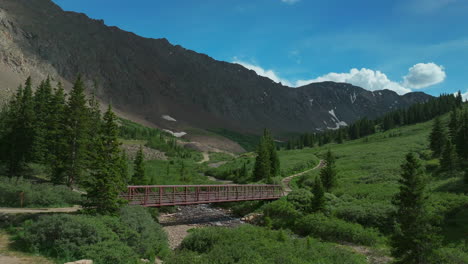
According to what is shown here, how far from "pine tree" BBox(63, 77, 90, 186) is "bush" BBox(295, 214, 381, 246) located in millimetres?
25574

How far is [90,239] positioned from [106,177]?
6.48m

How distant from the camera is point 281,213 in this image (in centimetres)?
3466

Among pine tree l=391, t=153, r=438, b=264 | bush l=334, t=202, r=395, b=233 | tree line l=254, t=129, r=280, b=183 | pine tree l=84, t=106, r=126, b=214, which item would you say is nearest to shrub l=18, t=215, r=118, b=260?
pine tree l=84, t=106, r=126, b=214

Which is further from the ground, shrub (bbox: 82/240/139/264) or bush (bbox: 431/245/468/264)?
shrub (bbox: 82/240/139/264)

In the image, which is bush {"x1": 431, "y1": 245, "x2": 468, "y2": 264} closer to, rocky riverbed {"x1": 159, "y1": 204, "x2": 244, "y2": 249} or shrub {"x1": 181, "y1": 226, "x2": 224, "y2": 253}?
shrub {"x1": 181, "y1": 226, "x2": 224, "y2": 253}

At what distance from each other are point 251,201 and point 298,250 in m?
20.3

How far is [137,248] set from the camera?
738 inches

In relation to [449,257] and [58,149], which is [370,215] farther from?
[58,149]

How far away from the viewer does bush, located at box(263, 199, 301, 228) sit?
107 ft

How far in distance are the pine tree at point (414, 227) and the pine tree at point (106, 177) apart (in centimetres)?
1955

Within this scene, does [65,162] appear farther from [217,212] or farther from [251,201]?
[251,201]

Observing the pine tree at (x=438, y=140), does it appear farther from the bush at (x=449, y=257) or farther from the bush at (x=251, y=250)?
the bush at (x=251, y=250)

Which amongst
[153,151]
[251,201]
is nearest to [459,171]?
[251,201]

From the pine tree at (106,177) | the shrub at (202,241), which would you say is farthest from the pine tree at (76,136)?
the shrub at (202,241)
